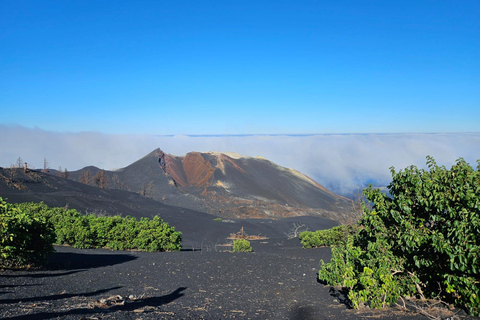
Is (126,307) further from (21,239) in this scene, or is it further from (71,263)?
(71,263)

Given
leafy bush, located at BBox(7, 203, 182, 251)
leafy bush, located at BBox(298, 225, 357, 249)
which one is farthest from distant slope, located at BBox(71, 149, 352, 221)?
leafy bush, located at BBox(7, 203, 182, 251)

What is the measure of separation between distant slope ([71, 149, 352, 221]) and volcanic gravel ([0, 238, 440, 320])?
41.5 meters

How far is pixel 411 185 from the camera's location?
6125 millimetres

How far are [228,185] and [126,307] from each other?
61.9 metres

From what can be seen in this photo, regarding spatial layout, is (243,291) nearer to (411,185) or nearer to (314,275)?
(314,275)

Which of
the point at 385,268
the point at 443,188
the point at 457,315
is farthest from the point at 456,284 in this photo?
the point at 443,188

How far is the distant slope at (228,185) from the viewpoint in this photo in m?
57.9

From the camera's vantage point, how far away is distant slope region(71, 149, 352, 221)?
5788 cm

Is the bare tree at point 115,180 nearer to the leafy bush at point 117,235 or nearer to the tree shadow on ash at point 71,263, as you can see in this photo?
the leafy bush at point 117,235

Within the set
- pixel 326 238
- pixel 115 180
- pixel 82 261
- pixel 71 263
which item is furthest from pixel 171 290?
pixel 115 180

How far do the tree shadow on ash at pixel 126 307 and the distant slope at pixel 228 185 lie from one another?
1772 inches

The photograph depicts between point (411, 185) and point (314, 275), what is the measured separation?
17.6 feet

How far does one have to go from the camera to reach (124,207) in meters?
37.6

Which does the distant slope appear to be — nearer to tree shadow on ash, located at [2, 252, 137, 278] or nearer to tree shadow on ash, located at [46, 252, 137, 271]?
tree shadow on ash, located at [46, 252, 137, 271]
